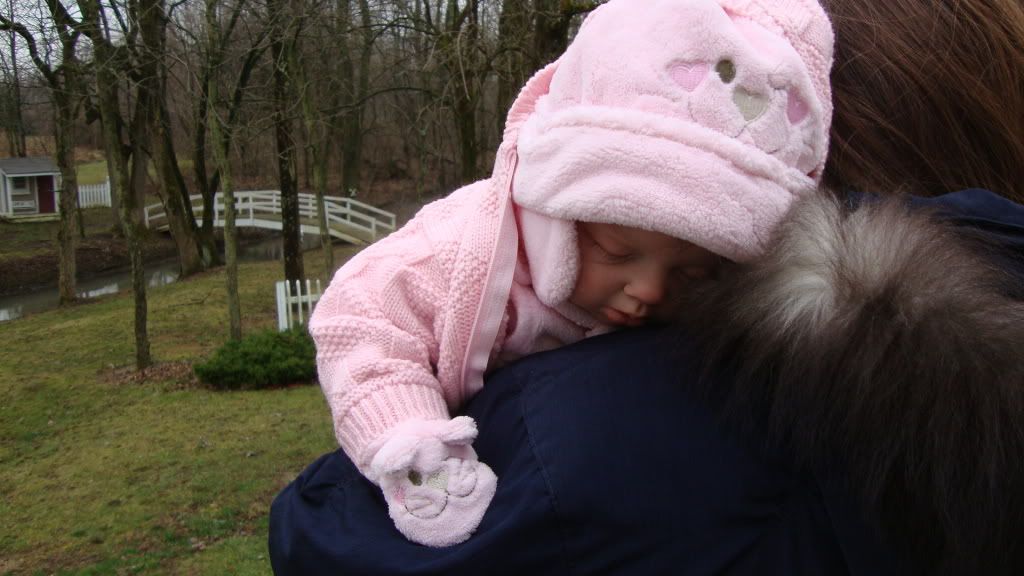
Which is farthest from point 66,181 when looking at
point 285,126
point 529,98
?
point 529,98

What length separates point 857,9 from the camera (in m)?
1.39

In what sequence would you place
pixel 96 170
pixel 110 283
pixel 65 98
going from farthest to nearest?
pixel 96 170
pixel 110 283
pixel 65 98

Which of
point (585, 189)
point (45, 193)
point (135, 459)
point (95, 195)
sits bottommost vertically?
point (135, 459)

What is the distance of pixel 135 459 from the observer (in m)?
9.32

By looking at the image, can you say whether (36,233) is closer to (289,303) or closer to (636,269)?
(289,303)

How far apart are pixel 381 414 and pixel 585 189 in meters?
0.48

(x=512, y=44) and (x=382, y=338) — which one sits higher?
(x=512, y=44)

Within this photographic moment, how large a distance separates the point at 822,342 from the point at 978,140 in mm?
482

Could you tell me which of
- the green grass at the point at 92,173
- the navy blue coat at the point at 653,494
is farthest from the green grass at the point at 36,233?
the navy blue coat at the point at 653,494

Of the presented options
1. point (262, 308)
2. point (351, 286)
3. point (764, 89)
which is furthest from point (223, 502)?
point (262, 308)

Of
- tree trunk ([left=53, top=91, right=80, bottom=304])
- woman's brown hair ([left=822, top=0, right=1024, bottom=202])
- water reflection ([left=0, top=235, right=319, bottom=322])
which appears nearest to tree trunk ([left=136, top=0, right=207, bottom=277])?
water reflection ([left=0, top=235, right=319, bottom=322])

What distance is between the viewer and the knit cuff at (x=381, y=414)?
1472mm

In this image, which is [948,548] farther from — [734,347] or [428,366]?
[428,366]

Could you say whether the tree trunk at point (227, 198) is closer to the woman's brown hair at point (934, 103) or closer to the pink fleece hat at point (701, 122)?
the pink fleece hat at point (701, 122)
